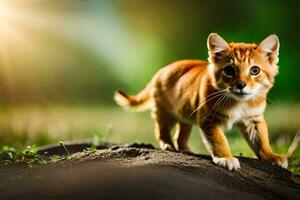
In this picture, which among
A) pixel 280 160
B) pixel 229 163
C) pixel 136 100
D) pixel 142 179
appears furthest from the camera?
pixel 136 100

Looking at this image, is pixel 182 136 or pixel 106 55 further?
pixel 106 55

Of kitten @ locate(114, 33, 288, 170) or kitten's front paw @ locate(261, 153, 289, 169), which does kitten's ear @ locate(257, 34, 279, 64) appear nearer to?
kitten @ locate(114, 33, 288, 170)

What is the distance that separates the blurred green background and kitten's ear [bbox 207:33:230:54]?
3.01 feet

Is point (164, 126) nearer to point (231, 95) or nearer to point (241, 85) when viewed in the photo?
point (231, 95)

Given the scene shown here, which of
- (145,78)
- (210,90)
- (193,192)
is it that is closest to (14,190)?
(193,192)

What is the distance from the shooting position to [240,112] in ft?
9.27

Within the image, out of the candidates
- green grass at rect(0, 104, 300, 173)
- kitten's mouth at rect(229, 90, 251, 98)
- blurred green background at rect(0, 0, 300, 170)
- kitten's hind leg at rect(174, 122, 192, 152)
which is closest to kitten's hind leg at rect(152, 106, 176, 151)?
kitten's hind leg at rect(174, 122, 192, 152)

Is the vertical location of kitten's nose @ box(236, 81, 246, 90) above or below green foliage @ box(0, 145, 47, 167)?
above

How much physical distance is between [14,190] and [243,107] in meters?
1.05

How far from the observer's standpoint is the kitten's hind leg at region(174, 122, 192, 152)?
3.32 metres

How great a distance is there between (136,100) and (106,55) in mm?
606

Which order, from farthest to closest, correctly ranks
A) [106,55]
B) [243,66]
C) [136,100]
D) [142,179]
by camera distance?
[106,55], [136,100], [243,66], [142,179]

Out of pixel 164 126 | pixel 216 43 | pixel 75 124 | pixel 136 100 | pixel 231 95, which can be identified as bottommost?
pixel 75 124

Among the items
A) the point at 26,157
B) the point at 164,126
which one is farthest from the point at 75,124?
the point at 26,157
